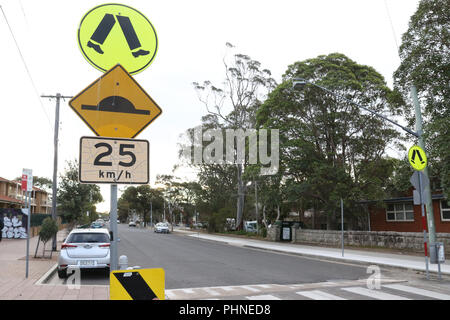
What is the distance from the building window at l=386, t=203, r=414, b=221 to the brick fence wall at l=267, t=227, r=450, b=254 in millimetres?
6750

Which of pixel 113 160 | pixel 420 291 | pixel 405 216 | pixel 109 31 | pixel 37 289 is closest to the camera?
pixel 113 160

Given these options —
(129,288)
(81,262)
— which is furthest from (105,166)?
(81,262)

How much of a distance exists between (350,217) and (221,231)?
22.1 m

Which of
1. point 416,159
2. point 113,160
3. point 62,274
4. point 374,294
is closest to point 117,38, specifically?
point 113,160

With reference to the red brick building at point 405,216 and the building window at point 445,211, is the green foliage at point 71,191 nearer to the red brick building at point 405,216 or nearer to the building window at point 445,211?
the red brick building at point 405,216

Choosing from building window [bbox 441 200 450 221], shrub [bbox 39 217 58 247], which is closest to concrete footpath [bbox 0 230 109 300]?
shrub [bbox 39 217 58 247]

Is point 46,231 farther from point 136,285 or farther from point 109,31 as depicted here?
point 136,285

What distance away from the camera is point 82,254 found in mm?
11453

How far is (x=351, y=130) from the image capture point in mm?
25859

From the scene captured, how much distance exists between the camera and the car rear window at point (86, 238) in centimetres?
1184

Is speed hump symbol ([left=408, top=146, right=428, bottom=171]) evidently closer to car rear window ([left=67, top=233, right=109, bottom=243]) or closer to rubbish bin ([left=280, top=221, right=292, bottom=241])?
car rear window ([left=67, top=233, right=109, bottom=243])

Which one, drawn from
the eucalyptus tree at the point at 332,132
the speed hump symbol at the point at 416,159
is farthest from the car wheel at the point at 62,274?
the eucalyptus tree at the point at 332,132

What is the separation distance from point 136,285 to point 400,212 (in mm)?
29179
